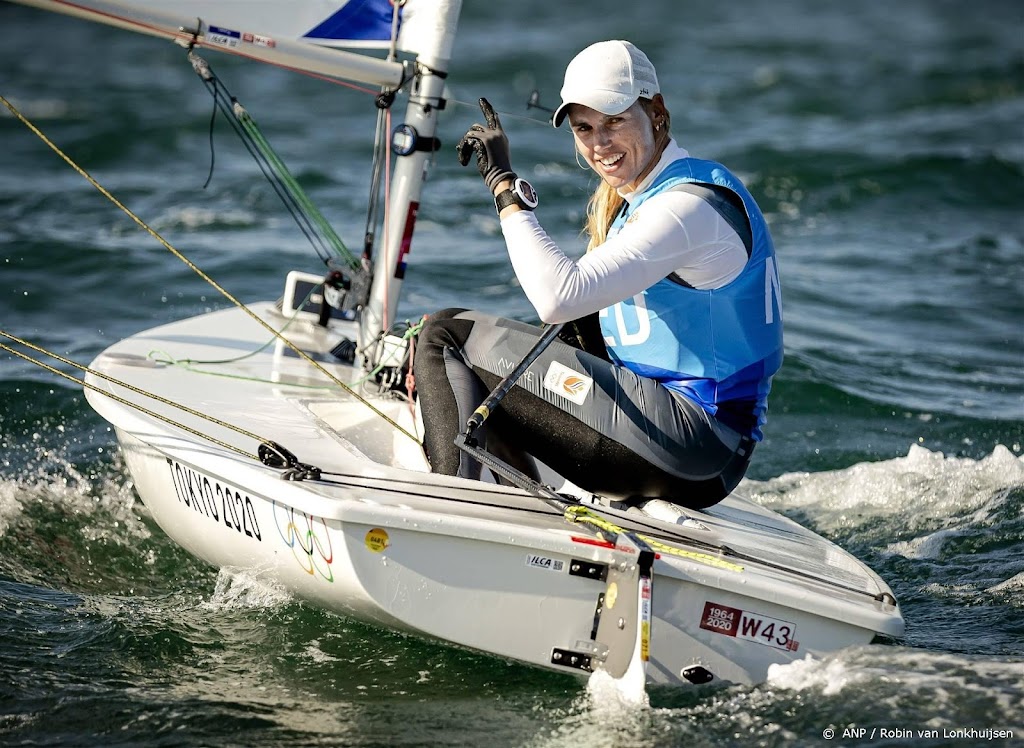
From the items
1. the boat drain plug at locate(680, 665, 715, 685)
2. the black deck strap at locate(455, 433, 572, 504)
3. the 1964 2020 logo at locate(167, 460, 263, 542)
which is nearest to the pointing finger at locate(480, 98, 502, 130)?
the black deck strap at locate(455, 433, 572, 504)

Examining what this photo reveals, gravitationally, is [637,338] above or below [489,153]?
below

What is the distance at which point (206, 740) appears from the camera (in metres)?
2.79

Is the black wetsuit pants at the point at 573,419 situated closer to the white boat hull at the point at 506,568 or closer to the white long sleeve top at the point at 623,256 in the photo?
the white boat hull at the point at 506,568

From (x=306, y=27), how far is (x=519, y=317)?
8.68 ft

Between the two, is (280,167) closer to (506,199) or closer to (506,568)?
(506,199)

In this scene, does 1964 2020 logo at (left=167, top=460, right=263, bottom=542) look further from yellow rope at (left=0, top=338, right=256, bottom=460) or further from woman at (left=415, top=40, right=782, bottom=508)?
woman at (left=415, top=40, right=782, bottom=508)

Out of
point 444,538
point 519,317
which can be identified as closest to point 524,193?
point 444,538

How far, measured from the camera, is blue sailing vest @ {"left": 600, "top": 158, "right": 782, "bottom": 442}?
117 inches

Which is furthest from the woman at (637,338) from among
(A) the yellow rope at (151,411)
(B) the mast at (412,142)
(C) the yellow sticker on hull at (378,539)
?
(B) the mast at (412,142)

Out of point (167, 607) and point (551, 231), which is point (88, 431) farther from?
point (551, 231)

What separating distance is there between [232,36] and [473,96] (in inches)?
407

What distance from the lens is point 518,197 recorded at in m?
2.83

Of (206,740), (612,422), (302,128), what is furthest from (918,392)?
(302,128)

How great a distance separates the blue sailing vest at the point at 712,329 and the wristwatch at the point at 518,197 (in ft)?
1.03
